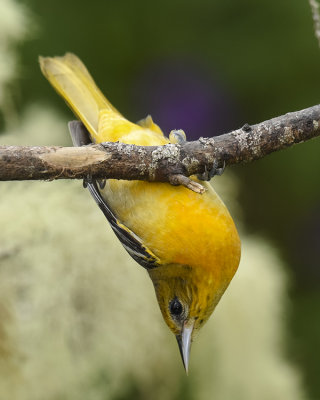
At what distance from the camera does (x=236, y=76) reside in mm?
2318

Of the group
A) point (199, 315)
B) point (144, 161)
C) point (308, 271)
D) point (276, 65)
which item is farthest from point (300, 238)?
point (144, 161)

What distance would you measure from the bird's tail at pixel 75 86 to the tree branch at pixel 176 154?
0.58m

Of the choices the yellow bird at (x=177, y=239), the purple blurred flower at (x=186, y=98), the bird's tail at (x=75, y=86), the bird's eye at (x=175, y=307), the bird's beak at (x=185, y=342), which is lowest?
the bird's beak at (x=185, y=342)

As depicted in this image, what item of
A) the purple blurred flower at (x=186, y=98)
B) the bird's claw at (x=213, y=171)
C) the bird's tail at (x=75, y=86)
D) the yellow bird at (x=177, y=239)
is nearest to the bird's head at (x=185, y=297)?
the yellow bird at (x=177, y=239)

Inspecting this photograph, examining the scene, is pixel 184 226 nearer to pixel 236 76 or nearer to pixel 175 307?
pixel 175 307

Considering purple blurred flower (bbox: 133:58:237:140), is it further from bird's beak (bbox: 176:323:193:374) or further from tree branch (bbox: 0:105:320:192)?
tree branch (bbox: 0:105:320:192)

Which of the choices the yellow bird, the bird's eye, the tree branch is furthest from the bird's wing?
the tree branch

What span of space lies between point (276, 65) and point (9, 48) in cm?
110

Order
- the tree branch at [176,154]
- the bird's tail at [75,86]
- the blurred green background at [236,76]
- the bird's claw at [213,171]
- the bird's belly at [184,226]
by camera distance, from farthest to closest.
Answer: the blurred green background at [236,76] → the bird's tail at [75,86] → the bird's belly at [184,226] → the bird's claw at [213,171] → the tree branch at [176,154]

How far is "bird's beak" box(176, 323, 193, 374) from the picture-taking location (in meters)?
1.48

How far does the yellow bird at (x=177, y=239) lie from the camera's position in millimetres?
1421

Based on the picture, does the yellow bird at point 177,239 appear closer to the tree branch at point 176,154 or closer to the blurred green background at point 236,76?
the tree branch at point 176,154

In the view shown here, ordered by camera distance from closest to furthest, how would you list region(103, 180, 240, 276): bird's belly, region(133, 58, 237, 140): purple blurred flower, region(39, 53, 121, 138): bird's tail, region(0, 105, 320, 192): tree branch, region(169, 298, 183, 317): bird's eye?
1. region(0, 105, 320, 192): tree branch
2. region(103, 180, 240, 276): bird's belly
3. region(169, 298, 183, 317): bird's eye
4. region(39, 53, 121, 138): bird's tail
5. region(133, 58, 237, 140): purple blurred flower

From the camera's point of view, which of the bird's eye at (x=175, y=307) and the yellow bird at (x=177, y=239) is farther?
the bird's eye at (x=175, y=307)
